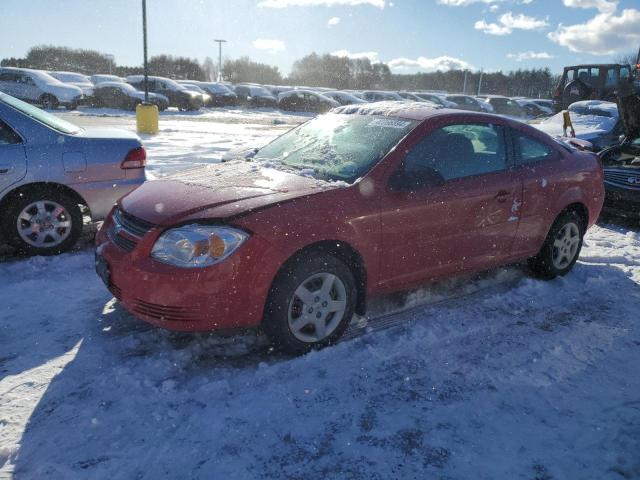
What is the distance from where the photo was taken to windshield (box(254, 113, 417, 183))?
136 inches

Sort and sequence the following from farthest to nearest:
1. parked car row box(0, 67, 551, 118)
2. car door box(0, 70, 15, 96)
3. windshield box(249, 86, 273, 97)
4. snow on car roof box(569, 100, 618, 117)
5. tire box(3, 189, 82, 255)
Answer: windshield box(249, 86, 273, 97)
parked car row box(0, 67, 551, 118)
car door box(0, 70, 15, 96)
snow on car roof box(569, 100, 618, 117)
tire box(3, 189, 82, 255)

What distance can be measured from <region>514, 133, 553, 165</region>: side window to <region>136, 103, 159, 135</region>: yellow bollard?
1276cm

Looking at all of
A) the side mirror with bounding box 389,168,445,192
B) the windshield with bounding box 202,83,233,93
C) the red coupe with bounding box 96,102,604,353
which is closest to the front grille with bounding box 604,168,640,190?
the red coupe with bounding box 96,102,604,353

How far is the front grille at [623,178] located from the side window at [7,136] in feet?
22.6

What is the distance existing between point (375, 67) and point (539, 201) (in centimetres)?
8137

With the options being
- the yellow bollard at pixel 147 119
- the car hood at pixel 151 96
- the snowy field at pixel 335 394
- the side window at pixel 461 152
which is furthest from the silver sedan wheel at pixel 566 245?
the car hood at pixel 151 96

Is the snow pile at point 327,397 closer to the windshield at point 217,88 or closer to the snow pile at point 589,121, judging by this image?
the snow pile at point 589,121

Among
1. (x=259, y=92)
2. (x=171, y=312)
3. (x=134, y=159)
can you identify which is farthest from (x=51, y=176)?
(x=259, y=92)

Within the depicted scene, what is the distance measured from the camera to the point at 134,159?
499 cm

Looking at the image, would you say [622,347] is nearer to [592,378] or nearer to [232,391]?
[592,378]

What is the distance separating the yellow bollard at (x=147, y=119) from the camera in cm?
1491

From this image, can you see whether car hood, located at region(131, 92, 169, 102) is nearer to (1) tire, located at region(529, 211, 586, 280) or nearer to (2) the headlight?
(1) tire, located at region(529, 211, 586, 280)

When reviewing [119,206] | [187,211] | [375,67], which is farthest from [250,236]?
[375,67]

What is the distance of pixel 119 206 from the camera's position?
348 centimetres
